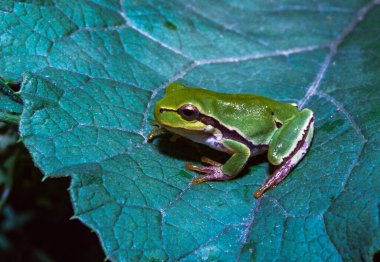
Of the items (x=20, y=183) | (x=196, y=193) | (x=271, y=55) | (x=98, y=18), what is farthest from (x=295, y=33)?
(x=20, y=183)

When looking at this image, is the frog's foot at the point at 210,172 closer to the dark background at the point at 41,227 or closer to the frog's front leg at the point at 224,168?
the frog's front leg at the point at 224,168

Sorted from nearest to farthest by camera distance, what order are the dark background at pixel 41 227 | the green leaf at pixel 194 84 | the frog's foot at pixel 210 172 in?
the green leaf at pixel 194 84, the frog's foot at pixel 210 172, the dark background at pixel 41 227

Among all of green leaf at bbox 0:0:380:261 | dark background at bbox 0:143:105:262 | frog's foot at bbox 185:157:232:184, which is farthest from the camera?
dark background at bbox 0:143:105:262

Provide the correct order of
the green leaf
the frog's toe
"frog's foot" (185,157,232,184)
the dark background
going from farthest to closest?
the dark background < the frog's toe < "frog's foot" (185,157,232,184) < the green leaf

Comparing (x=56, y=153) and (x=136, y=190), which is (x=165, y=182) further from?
(x=56, y=153)

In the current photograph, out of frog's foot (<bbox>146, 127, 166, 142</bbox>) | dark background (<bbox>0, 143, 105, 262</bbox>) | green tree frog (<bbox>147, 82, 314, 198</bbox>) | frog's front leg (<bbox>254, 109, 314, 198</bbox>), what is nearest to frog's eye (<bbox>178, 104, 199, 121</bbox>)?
green tree frog (<bbox>147, 82, 314, 198</bbox>)

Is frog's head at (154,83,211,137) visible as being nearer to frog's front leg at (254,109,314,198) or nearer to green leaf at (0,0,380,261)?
green leaf at (0,0,380,261)

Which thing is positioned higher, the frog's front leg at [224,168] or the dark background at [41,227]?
the frog's front leg at [224,168]

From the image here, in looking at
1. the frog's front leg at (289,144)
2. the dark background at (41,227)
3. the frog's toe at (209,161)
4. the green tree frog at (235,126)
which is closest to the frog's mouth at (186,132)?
the green tree frog at (235,126)
